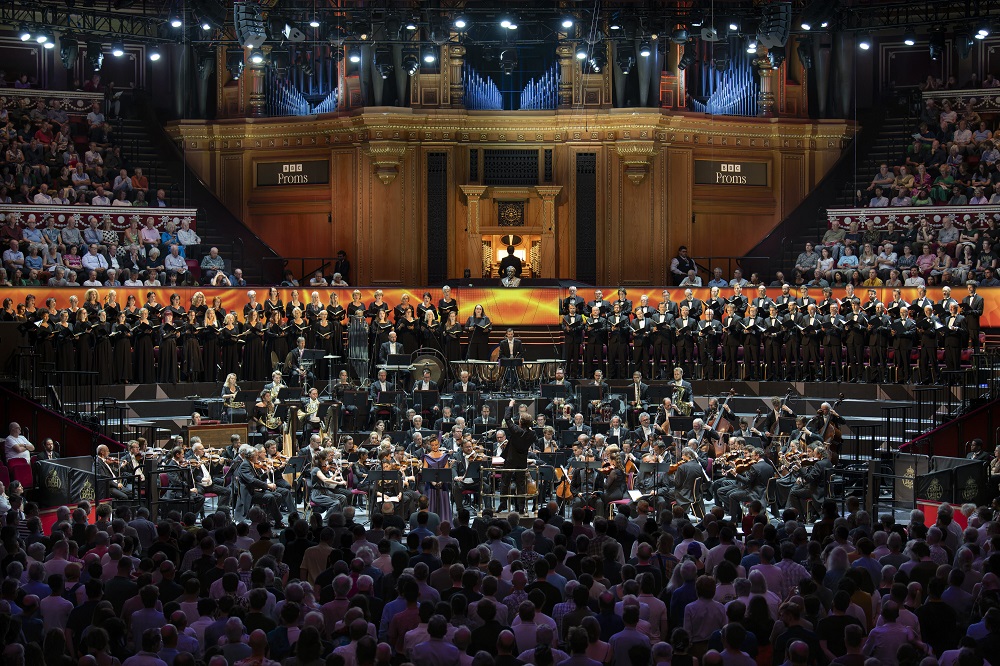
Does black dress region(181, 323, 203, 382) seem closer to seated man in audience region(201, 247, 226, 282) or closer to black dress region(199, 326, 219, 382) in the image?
black dress region(199, 326, 219, 382)

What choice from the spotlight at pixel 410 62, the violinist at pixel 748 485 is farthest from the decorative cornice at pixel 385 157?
the violinist at pixel 748 485

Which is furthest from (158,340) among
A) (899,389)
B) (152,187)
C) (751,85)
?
(751,85)

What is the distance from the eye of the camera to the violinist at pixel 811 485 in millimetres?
17516

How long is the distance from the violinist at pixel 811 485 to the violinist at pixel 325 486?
5.73 metres

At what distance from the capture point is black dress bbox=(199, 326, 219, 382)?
23.0 metres

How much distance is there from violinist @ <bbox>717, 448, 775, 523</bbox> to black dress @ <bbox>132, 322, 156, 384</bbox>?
9.64 m

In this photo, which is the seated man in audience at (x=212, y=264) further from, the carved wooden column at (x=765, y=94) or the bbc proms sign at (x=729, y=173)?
the carved wooden column at (x=765, y=94)

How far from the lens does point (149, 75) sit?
3031cm

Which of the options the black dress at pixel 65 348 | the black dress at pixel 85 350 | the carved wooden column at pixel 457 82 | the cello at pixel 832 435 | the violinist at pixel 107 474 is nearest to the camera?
the violinist at pixel 107 474

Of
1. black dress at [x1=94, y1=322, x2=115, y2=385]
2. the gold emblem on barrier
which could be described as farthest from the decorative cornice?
the gold emblem on barrier

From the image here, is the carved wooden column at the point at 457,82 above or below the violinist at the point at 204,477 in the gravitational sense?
above

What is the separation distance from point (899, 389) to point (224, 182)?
49.0ft

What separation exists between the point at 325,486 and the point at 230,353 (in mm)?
5861

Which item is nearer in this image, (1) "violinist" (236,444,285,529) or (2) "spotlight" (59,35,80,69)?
(1) "violinist" (236,444,285,529)
